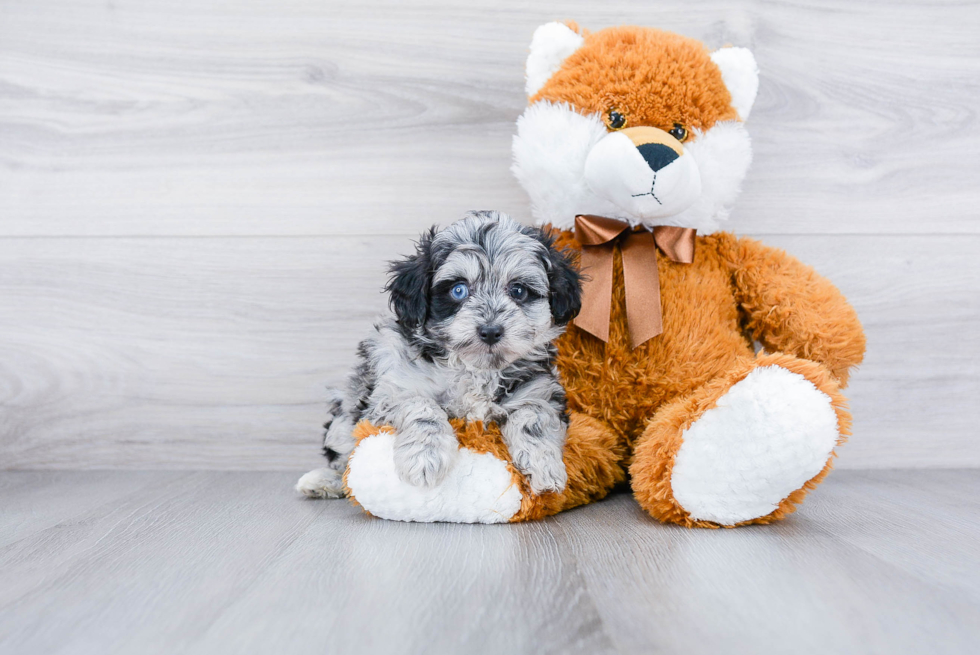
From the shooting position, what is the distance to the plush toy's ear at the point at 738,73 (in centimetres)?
178

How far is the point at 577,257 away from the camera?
1770 millimetres

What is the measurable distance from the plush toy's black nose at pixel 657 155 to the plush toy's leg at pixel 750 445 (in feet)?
1.60

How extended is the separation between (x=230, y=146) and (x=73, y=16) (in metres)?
0.62

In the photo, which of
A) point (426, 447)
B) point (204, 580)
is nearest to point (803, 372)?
point (426, 447)

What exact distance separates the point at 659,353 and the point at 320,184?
1.18 meters

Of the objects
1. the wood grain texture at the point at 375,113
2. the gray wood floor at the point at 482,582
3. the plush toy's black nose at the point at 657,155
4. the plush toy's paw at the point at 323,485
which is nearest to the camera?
the gray wood floor at the point at 482,582

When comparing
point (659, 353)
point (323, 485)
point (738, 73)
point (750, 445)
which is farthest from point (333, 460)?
point (738, 73)

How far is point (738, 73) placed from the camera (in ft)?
5.83

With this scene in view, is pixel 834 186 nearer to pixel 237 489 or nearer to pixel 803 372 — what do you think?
pixel 803 372

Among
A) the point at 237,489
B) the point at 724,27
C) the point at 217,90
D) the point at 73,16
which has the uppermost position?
the point at 724,27

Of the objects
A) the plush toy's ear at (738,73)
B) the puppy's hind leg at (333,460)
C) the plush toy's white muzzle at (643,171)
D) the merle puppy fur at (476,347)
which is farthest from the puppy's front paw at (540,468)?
the plush toy's ear at (738,73)

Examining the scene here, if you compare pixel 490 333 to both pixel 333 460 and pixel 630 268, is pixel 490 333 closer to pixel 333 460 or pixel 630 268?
pixel 630 268

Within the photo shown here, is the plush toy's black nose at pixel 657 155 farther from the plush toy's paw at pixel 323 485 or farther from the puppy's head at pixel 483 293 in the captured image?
the plush toy's paw at pixel 323 485

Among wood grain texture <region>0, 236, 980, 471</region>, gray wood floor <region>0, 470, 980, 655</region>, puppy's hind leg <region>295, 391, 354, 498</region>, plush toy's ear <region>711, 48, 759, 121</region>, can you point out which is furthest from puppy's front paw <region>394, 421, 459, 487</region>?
plush toy's ear <region>711, 48, 759, 121</region>
